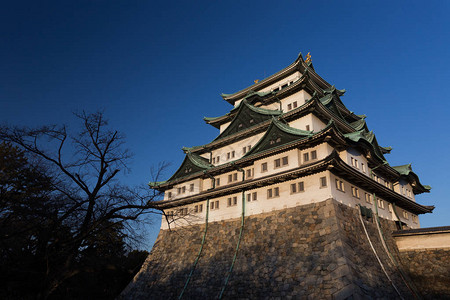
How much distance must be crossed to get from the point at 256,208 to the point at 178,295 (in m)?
10.2

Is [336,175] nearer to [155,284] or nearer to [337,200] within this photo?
[337,200]

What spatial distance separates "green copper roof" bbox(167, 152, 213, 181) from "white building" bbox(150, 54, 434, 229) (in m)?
0.12

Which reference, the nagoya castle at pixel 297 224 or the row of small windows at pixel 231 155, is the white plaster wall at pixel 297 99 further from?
the row of small windows at pixel 231 155

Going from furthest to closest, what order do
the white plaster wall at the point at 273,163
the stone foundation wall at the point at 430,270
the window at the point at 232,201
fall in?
the window at the point at 232,201 → the white plaster wall at the point at 273,163 → the stone foundation wall at the point at 430,270

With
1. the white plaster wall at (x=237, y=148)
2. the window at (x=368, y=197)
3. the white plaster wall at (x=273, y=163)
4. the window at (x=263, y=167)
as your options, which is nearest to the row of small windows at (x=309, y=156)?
the white plaster wall at (x=273, y=163)

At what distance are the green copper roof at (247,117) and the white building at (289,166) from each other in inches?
4.9

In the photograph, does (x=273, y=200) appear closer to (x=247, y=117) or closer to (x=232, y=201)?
(x=232, y=201)

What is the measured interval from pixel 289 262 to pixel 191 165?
59.0 ft

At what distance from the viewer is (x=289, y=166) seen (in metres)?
25.1

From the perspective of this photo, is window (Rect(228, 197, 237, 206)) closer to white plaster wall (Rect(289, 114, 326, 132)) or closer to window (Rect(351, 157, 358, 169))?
white plaster wall (Rect(289, 114, 326, 132))

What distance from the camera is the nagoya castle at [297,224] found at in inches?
795

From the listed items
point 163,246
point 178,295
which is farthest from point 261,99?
point 178,295

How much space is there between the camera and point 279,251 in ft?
72.8

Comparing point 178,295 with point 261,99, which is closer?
point 178,295
